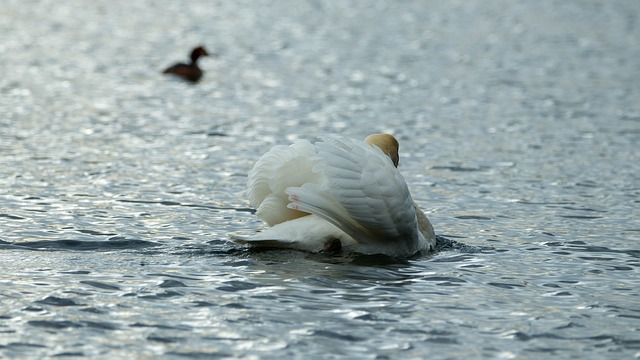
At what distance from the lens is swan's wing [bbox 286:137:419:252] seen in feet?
32.9

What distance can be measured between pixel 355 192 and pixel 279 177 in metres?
0.73

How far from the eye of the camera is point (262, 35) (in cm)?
3102

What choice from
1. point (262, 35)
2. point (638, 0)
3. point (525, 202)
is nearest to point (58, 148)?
point (525, 202)

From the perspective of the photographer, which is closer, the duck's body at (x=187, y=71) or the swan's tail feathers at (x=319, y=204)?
the swan's tail feathers at (x=319, y=204)

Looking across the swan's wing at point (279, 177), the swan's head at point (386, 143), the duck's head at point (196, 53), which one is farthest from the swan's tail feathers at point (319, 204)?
the duck's head at point (196, 53)

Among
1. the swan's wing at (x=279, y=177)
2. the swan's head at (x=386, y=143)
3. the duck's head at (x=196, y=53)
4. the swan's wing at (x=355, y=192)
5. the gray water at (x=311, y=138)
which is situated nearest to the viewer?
the gray water at (x=311, y=138)

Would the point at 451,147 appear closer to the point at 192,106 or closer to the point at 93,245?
Answer: the point at 192,106

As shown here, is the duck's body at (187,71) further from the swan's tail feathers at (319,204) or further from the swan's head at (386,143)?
the swan's tail feathers at (319,204)

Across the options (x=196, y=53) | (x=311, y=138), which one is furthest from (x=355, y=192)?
(x=196, y=53)

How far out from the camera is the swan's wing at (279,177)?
1035 cm

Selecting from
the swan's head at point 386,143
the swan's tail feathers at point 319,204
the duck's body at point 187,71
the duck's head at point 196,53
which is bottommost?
the swan's tail feathers at point 319,204

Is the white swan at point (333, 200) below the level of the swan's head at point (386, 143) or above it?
below

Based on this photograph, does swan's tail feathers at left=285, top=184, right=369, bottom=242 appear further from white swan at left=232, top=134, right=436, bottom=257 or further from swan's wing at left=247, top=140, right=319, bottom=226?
swan's wing at left=247, top=140, right=319, bottom=226

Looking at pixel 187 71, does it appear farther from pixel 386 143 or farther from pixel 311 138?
pixel 386 143
